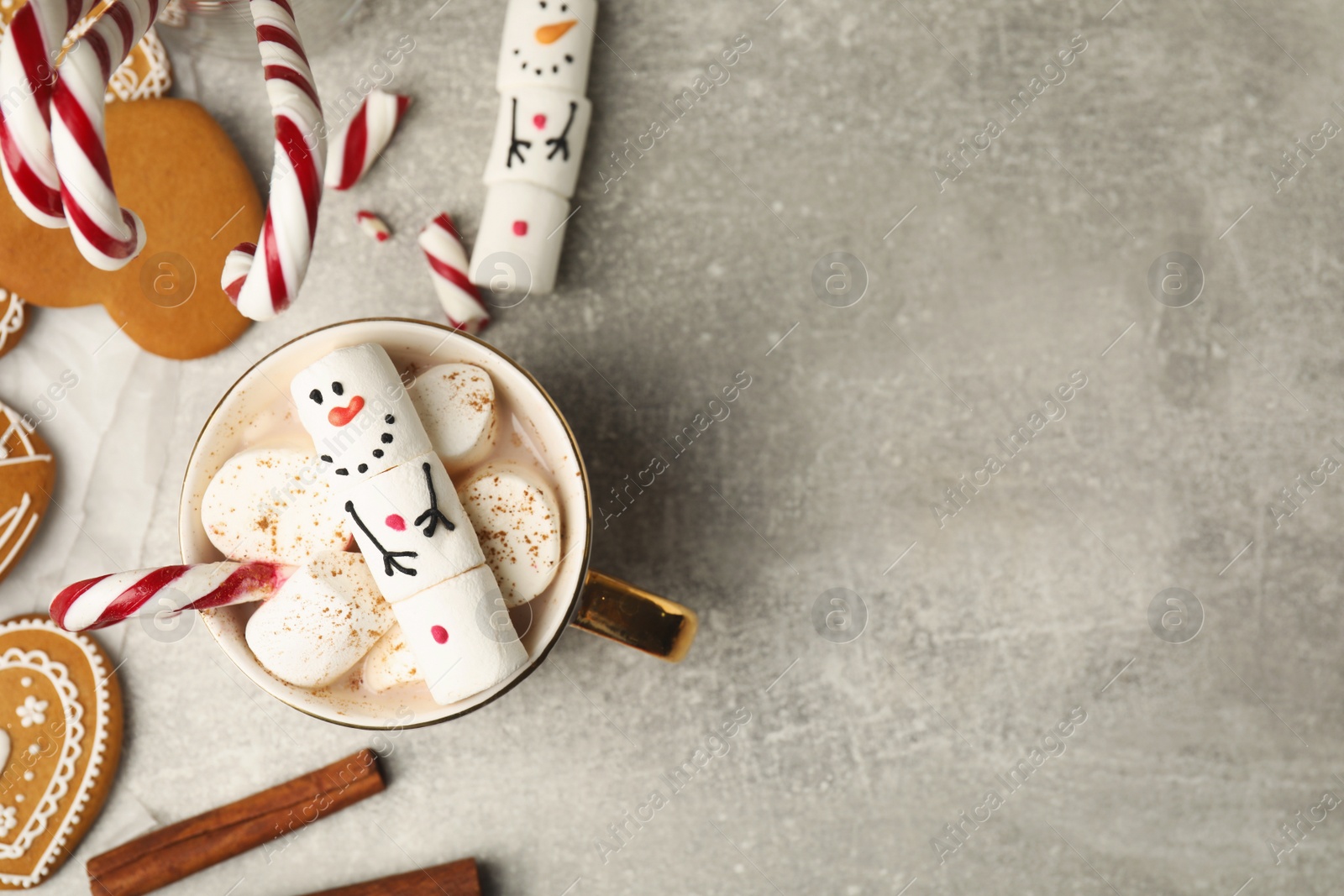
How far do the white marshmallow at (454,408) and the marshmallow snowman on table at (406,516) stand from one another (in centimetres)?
4

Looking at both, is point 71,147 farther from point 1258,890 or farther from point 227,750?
point 1258,890

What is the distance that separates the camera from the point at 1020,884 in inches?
57.2

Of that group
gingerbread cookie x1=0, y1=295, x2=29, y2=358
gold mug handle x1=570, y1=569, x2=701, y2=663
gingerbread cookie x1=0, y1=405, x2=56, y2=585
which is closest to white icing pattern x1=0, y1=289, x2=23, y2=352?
gingerbread cookie x1=0, y1=295, x2=29, y2=358

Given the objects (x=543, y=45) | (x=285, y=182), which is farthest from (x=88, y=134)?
(x=543, y=45)

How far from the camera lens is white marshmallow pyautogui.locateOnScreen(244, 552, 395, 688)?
42.1 inches

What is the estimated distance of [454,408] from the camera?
1117mm

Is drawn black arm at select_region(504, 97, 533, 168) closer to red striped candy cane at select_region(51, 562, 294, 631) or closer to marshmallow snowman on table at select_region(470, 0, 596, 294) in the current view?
marshmallow snowman on table at select_region(470, 0, 596, 294)

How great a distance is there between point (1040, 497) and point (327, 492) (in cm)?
106

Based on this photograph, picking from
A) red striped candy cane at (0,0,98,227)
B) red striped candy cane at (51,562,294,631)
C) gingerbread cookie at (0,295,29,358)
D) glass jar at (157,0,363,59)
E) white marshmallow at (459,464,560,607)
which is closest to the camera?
red striped candy cane at (0,0,98,227)

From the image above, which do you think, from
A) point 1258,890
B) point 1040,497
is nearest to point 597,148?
point 1040,497

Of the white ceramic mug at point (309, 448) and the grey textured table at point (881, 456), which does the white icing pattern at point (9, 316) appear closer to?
the grey textured table at point (881, 456)

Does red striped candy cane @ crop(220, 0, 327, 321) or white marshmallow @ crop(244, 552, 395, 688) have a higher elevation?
red striped candy cane @ crop(220, 0, 327, 321)

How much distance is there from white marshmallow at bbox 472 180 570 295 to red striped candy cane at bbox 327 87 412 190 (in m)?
0.21

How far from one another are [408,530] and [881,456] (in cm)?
76
